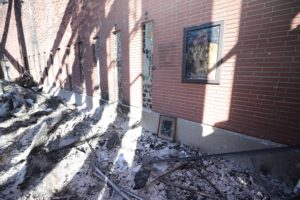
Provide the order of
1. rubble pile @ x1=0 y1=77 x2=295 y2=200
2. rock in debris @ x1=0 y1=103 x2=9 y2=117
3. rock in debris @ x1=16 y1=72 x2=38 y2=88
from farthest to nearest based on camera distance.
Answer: rock in debris @ x1=16 y1=72 x2=38 y2=88 → rock in debris @ x1=0 y1=103 x2=9 y2=117 → rubble pile @ x1=0 y1=77 x2=295 y2=200

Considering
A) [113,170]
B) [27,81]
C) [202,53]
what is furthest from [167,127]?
[27,81]

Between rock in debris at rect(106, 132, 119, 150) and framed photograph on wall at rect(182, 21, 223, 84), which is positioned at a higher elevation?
framed photograph on wall at rect(182, 21, 223, 84)

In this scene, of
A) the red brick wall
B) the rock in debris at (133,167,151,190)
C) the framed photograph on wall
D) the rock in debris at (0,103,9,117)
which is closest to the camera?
the red brick wall

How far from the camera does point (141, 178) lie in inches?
133

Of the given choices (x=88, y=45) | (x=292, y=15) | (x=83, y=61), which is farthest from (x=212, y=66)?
(x=83, y=61)

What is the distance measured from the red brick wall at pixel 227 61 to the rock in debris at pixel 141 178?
1580mm

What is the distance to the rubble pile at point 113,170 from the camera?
9.89 ft

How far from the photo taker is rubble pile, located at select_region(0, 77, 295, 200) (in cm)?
302

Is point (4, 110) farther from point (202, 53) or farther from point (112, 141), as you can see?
point (202, 53)

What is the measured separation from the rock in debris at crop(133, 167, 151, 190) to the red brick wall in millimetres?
1580

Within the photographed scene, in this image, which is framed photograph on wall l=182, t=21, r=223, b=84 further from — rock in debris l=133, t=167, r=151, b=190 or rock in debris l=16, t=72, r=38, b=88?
rock in debris l=16, t=72, r=38, b=88

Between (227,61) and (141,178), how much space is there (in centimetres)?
265

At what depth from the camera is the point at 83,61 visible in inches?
344

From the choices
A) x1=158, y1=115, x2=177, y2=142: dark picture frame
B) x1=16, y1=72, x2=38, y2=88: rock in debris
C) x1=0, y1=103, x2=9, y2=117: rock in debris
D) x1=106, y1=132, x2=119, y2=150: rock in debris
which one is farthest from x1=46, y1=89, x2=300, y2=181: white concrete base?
x1=16, y1=72, x2=38, y2=88: rock in debris
